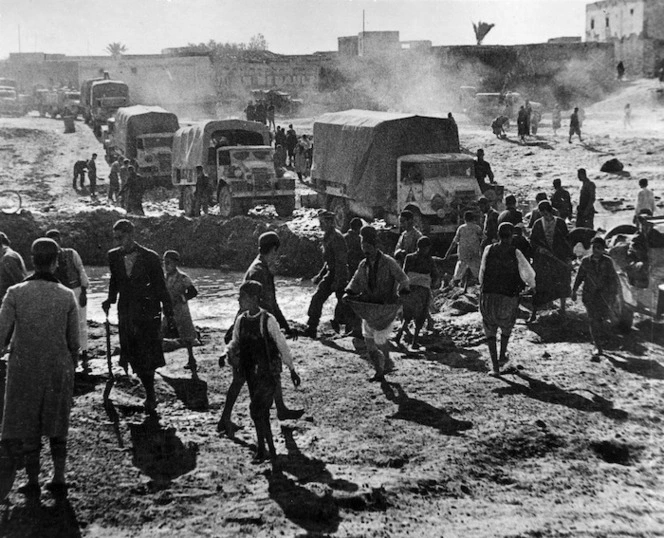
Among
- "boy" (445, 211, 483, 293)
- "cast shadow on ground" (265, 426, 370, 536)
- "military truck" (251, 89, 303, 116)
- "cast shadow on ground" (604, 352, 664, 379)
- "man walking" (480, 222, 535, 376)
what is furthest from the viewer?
"military truck" (251, 89, 303, 116)

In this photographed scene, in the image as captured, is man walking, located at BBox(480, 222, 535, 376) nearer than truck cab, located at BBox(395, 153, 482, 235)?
Yes

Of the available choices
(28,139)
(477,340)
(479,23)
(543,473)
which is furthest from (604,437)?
(479,23)

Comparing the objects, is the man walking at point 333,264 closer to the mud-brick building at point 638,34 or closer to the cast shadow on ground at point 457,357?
the cast shadow on ground at point 457,357

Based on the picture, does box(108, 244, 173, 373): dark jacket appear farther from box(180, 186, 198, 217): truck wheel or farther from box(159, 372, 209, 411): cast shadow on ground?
box(180, 186, 198, 217): truck wheel

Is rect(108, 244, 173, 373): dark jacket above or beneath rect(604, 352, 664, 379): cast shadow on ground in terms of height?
above

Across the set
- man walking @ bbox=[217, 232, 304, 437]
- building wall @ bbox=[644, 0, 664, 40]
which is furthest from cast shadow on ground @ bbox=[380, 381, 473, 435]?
building wall @ bbox=[644, 0, 664, 40]

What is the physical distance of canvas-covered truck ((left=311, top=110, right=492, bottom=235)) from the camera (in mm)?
17094

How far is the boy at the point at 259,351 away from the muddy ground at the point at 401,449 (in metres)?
0.52

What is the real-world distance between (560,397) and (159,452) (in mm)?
4002

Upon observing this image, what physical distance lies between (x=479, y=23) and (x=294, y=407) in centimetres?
5674

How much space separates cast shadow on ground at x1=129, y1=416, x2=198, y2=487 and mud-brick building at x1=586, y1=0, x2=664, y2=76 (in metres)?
47.4

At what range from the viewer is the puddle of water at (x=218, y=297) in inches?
602

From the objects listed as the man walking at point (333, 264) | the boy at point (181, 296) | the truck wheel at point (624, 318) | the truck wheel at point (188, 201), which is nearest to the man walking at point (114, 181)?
the truck wheel at point (188, 201)

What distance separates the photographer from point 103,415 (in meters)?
8.38
